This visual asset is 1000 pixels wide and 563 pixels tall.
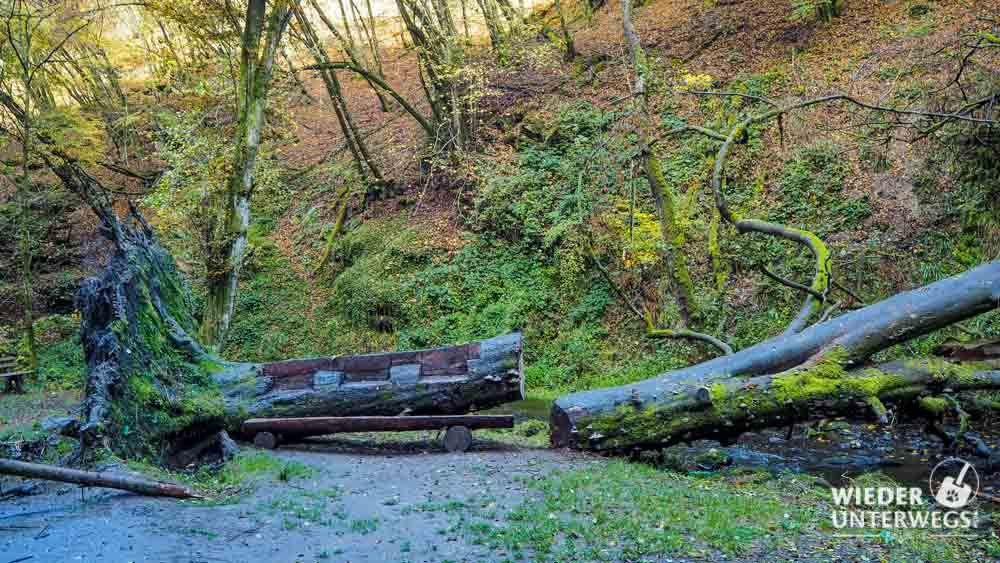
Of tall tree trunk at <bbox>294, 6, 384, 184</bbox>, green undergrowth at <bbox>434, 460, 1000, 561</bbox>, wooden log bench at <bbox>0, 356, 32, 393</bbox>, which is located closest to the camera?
green undergrowth at <bbox>434, 460, 1000, 561</bbox>

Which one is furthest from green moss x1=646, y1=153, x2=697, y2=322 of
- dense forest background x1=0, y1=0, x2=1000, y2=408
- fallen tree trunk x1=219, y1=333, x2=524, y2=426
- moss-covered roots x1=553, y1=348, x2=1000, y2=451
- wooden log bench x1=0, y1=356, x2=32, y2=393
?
wooden log bench x1=0, y1=356, x2=32, y2=393

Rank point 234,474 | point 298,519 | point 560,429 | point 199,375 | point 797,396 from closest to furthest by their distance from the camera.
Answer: point 298,519 < point 797,396 < point 234,474 < point 560,429 < point 199,375

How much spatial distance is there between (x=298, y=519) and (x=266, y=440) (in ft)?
12.4

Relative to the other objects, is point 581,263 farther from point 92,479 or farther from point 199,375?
point 92,479

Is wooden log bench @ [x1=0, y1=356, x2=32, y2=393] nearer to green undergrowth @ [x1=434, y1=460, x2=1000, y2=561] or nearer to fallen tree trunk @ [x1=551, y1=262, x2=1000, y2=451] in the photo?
fallen tree trunk @ [x1=551, y1=262, x2=1000, y2=451]

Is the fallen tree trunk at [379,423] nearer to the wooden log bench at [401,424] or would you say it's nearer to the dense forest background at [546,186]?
the wooden log bench at [401,424]

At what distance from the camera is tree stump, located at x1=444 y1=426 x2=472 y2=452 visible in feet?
28.1

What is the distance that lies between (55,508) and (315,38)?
13329 mm

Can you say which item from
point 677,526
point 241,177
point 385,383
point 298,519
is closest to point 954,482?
point 677,526

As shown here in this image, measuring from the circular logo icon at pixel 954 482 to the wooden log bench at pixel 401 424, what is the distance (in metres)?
4.70

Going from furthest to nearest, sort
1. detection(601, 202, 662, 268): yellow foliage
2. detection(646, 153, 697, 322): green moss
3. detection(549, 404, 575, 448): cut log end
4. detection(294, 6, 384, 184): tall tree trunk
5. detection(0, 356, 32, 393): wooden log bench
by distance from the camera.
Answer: detection(0, 356, 32, 393): wooden log bench < detection(294, 6, 384, 184): tall tree trunk < detection(601, 202, 662, 268): yellow foliage < detection(646, 153, 697, 322): green moss < detection(549, 404, 575, 448): cut log end

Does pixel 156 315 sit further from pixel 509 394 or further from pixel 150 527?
pixel 509 394

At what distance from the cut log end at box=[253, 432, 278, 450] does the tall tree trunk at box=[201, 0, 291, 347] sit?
322 cm

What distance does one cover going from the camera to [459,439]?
28.2ft
